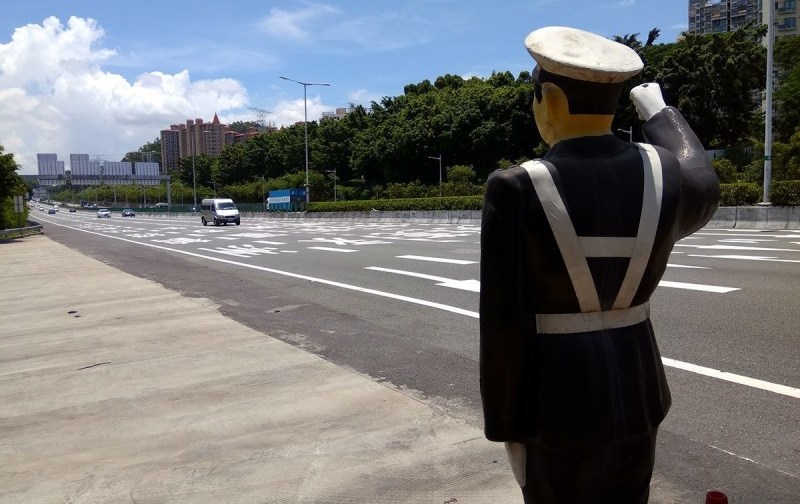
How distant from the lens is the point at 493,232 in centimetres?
169

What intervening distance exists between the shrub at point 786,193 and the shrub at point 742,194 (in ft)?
3.75

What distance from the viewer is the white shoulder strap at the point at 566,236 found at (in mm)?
1651

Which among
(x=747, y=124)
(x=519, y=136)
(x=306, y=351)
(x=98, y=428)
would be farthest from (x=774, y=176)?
(x=98, y=428)

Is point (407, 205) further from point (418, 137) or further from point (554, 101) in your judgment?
point (554, 101)

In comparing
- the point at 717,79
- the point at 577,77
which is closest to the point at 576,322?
the point at 577,77

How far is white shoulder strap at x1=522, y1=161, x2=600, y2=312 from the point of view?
1.65 meters

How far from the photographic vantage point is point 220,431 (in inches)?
176

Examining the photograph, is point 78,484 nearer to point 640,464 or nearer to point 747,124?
point 640,464

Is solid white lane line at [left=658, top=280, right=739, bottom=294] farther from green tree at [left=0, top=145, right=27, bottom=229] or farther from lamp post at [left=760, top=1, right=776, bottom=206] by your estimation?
green tree at [left=0, top=145, right=27, bottom=229]

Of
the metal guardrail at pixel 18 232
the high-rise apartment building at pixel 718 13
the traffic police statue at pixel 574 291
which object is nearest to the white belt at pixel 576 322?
the traffic police statue at pixel 574 291

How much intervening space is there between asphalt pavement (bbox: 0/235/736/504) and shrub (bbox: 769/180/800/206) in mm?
19569

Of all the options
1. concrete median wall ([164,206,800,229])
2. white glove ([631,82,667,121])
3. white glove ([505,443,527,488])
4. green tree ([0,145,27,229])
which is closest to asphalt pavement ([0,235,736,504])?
white glove ([505,443,527,488])

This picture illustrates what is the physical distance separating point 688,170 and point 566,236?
48 centimetres

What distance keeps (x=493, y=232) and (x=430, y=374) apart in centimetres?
420
